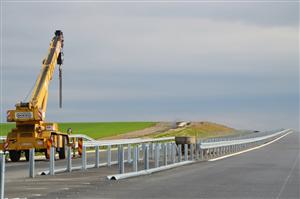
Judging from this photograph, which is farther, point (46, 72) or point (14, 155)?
point (46, 72)

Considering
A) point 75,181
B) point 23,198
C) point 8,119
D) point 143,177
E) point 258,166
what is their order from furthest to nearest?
point 8,119
point 258,166
point 143,177
point 75,181
point 23,198

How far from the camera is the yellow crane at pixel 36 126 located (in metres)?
39.0

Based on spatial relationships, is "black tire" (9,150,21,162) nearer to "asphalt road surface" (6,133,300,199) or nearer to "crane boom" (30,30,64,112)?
"crane boom" (30,30,64,112)

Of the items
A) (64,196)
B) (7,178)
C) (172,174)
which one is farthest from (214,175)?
(64,196)

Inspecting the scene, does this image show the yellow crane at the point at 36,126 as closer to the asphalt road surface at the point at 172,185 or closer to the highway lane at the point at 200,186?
the asphalt road surface at the point at 172,185

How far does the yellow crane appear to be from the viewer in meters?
39.0

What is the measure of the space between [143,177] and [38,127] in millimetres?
16449

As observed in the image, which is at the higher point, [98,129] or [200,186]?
[200,186]

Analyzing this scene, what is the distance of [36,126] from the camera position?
3966 centimetres

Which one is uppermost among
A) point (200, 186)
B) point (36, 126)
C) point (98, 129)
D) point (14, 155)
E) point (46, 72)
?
point (46, 72)

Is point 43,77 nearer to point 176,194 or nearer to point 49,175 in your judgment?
point 49,175

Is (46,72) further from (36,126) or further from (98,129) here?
(98,129)

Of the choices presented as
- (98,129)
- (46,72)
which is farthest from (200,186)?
(98,129)

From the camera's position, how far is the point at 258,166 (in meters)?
31.6
